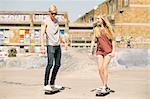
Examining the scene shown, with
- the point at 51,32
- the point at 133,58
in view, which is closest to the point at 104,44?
the point at 51,32

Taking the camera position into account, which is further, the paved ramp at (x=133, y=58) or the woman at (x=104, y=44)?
the paved ramp at (x=133, y=58)

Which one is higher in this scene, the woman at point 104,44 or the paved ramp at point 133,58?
the woman at point 104,44

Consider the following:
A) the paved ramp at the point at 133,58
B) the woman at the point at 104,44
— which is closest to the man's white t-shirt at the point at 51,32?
the woman at the point at 104,44

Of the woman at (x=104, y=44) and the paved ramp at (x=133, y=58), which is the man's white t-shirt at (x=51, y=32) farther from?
the paved ramp at (x=133, y=58)

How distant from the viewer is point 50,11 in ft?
28.0

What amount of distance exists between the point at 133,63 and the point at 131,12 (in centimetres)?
2986

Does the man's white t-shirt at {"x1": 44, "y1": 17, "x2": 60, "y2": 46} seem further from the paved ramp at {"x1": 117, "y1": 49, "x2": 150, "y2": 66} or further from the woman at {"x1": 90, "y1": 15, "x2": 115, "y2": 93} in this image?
the paved ramp at {"x1": 117, "y1": 49, "x2": 150, "y2": 66}

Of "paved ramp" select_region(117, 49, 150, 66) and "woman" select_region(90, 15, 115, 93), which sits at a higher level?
"woman" select_region(90, 15, 115, 93)

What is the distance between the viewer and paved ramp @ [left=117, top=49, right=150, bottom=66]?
19859mm

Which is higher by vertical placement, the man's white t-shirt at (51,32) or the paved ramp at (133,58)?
the man's white t-shirt at (51,32)

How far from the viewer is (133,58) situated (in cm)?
2030

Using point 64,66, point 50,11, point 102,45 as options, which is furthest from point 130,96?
point 64,66

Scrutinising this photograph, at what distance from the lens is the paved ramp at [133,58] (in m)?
19.9

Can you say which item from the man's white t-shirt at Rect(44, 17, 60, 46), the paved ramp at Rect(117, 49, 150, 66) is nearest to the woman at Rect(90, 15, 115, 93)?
the man's white t-shirt at Rect(44, 17, 60, 46)
